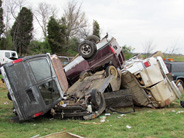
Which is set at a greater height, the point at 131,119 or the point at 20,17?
the point at 20,17

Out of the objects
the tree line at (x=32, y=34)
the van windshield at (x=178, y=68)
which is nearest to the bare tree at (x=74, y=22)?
the tree line at (x=32, y=34)

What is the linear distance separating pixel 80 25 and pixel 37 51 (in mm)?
8191

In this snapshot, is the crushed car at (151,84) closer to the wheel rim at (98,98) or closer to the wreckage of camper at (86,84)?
the wreckage of camper at (86,84)

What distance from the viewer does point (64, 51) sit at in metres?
30.2

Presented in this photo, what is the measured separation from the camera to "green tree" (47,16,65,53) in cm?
2877

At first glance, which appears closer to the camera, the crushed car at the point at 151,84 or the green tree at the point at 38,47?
the crushed car at the point at 151,84

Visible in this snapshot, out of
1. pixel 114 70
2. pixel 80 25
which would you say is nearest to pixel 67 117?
pixel 114 70

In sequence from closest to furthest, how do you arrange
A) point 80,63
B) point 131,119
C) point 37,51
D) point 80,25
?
point 131,119
point 80,63
point 37,51
point 80,25

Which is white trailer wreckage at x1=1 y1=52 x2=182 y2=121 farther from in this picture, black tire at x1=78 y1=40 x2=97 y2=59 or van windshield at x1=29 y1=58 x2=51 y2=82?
black tire at x1=78 y1=40 x2=97 y2=59

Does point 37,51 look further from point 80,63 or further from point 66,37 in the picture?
point 80,63

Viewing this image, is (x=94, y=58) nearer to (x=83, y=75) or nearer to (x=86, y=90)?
(x=83, y=75)

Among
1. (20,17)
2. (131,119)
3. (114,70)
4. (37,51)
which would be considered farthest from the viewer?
(37,51)

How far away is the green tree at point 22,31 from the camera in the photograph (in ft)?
95.6

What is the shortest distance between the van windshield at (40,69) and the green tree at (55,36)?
77.3 ft
